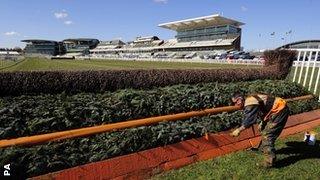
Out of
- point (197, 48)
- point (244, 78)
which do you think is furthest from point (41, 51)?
point (244, 78)

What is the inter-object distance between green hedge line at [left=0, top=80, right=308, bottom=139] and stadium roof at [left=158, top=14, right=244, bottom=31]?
10473 cm

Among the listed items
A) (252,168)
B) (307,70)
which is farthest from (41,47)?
(252,168)

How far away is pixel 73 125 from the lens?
20.1 feet

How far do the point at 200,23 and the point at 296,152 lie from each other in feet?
381

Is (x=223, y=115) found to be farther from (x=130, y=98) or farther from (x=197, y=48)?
(x=197, y=48)

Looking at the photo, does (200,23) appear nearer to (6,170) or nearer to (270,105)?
(270,105)

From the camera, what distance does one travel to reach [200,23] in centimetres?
12094

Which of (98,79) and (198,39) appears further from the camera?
(198,39)

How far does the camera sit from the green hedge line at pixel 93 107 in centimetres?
573

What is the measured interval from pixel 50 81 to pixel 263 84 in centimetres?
638

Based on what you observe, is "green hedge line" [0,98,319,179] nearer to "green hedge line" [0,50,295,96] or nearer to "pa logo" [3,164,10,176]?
"pa logo" [3,164,10,176]

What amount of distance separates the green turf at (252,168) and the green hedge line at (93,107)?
1.50 m

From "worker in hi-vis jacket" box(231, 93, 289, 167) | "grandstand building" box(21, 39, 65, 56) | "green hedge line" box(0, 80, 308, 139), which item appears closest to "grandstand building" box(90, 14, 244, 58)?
"grandstand building" box(21, 39, 65, 56)

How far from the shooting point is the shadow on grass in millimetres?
6880
